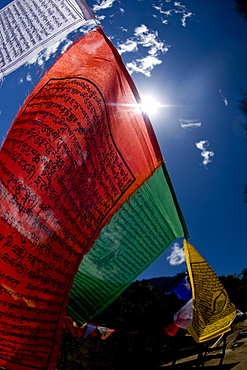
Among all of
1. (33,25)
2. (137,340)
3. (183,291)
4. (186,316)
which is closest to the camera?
(33,25)

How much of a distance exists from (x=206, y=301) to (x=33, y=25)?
4590 mm

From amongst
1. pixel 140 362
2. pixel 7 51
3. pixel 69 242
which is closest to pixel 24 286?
pixel 69 242

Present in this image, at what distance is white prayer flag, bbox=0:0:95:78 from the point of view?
3.94 feet

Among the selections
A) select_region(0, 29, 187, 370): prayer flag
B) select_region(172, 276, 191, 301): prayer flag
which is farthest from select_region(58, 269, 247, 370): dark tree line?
select_region(0, 29, 187, 370): prayer flag

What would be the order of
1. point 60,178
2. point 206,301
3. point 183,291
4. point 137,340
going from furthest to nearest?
point 183,291
point 137,340
point 206,301
point 60,178

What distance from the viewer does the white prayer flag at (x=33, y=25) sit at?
120 centimetres

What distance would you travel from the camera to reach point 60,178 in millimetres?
1150

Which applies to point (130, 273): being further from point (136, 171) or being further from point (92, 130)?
point (92, 130)

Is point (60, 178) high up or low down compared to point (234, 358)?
up

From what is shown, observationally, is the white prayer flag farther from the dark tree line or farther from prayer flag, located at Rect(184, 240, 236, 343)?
the dark tree line

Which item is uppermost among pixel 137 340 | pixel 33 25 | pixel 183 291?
pixel 33 25

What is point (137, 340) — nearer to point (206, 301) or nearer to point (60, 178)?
point (206, 301)

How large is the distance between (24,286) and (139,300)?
61.4 feet

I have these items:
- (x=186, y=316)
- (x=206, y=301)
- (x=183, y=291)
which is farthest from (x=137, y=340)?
(x=206, y=301)
